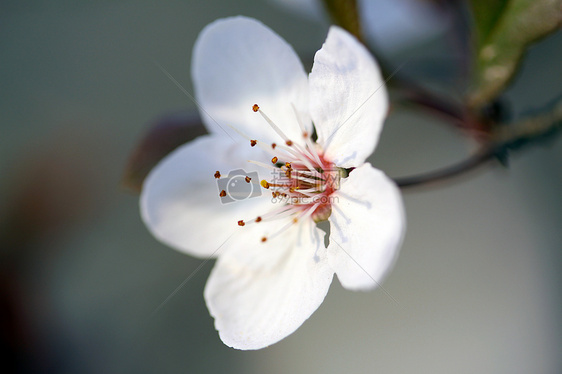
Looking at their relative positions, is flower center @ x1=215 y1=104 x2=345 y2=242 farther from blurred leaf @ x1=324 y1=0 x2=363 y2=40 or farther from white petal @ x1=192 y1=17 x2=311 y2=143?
blurred leaf @ x1=324 y1=0 x2=363 y2=40

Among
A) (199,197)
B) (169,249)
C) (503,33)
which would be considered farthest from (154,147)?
(169,249)

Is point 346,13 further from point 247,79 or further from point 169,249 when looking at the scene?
point 169,249

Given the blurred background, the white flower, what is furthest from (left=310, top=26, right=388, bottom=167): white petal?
the blurred background

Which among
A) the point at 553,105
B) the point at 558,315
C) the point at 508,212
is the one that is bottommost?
the point at 558,315

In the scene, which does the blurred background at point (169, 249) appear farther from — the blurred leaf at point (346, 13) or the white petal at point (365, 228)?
the white petal at point (365, 228)

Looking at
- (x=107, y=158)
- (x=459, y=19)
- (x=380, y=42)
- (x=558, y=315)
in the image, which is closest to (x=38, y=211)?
(x=107, y=158)

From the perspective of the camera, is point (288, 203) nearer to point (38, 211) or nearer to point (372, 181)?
point (372, 181)

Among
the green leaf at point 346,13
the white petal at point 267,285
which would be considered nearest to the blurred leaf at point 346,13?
the green leaf at point 346,13
